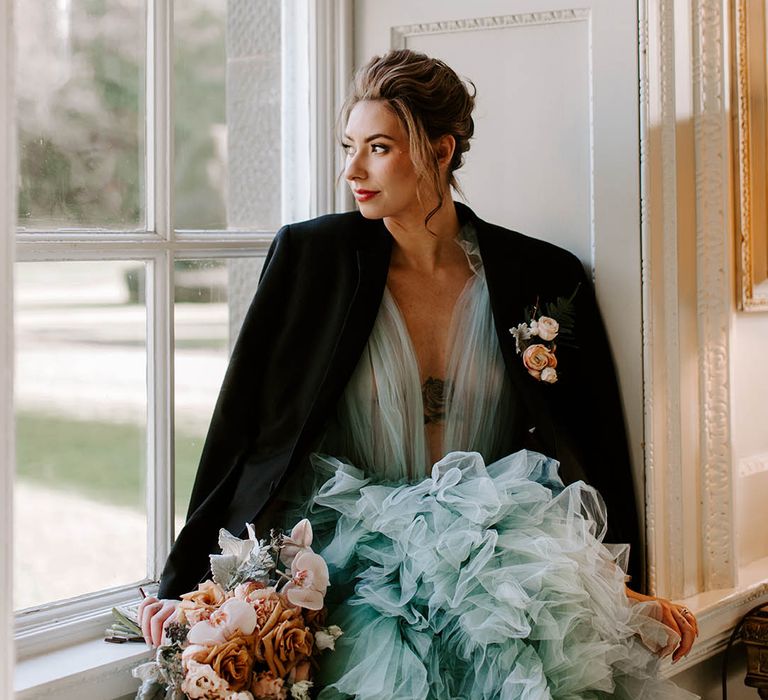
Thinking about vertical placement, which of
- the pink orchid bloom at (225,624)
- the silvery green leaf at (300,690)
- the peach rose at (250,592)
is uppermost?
the peach rose at (250,592)

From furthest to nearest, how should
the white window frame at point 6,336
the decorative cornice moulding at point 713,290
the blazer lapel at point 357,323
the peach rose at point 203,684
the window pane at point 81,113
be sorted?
the decorative cornice moulding at point 713,290
the blazer lapel at point 357,323
the window pane at point 81,113
the peach rose at point 203,684
the white window frame at point 6,336

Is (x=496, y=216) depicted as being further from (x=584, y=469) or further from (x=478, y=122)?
(x=584, y=469)

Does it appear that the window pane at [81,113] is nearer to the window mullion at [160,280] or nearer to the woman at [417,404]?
the window mullion at [160,280]

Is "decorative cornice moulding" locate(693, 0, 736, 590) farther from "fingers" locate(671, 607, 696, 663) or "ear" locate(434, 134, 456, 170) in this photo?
"ear" locate(434, 134, 456, 170)

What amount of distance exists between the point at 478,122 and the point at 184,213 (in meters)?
0.70

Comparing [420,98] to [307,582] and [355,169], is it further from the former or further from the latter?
[307,582]

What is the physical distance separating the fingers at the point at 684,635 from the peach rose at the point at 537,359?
0.53 m

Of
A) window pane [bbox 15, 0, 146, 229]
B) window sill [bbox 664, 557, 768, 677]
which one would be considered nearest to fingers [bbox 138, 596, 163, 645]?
window pane [bbox 15, 0, 146, 229]

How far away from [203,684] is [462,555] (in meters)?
0.46

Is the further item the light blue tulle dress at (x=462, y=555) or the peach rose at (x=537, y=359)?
the peach rose at (x=537, y=359)

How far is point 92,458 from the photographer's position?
1935 mm

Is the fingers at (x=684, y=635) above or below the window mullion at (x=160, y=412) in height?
below

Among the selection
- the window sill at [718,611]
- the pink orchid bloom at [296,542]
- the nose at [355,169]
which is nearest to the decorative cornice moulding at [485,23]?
the nose at [355,169]

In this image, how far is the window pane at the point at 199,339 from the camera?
2104 millimetres
